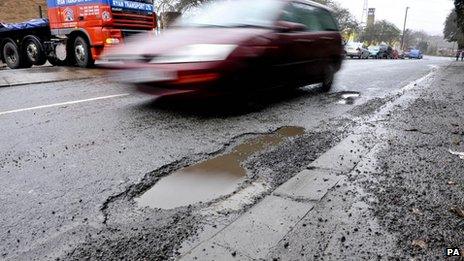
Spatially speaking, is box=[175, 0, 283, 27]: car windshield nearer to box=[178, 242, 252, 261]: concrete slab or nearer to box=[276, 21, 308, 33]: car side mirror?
box=[276, 21, 308, 33]: car side mirror

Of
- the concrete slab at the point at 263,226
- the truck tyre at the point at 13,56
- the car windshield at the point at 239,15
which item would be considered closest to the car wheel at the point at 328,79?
the car windshield at the point at 239,15

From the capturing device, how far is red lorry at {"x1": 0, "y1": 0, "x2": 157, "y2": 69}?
33.1ft

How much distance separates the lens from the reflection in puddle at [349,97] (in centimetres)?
637

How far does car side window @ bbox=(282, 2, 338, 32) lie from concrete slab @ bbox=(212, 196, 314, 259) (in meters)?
3.76

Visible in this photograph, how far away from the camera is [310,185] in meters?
2.79

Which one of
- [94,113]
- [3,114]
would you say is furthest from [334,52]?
[3,114]

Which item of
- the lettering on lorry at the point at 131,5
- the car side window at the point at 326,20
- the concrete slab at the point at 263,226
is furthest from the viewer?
the lettering on lorry at the point at 131,5

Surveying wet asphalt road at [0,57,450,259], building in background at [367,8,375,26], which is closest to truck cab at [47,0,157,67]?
wet asphalt road at [0,57,450,259]

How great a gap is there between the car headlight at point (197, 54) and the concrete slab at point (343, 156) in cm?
183

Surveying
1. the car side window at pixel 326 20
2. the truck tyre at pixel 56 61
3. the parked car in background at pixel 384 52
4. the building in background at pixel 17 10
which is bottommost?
the parked car in background at pixel 384 52

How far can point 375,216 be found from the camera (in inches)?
92.1

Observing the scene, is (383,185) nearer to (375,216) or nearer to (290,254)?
(375,216)

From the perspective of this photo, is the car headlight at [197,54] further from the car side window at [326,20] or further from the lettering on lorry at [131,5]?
the lettering on lorry at [131,5]

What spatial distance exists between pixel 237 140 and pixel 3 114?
131 inches
